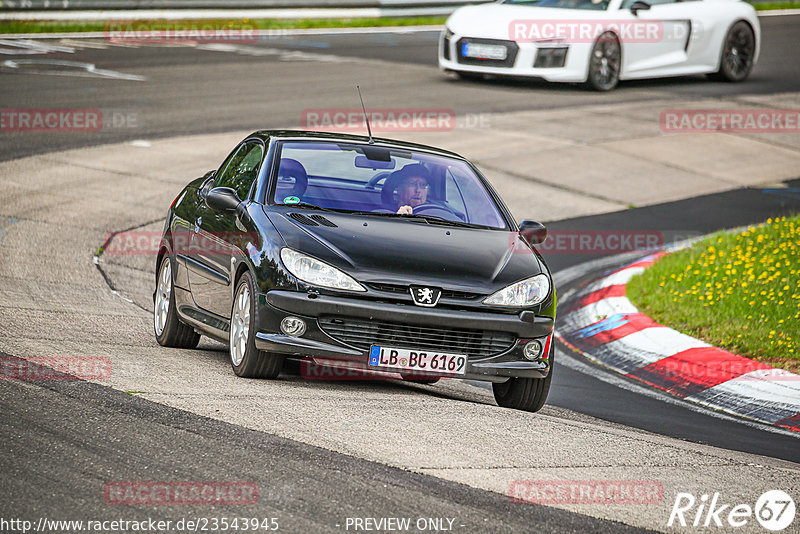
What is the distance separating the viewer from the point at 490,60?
20.4 m

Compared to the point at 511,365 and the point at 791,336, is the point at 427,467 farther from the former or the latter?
the point at 791,336

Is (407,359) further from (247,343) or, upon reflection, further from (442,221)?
(442,221)

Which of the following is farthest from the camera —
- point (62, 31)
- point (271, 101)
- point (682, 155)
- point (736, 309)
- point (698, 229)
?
point (62, 31)

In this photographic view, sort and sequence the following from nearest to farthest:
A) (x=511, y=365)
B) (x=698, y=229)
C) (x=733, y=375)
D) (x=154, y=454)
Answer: (x=154, y=454)
(x=511, y=365)
(x=733, y=375)
(x=698, y=229)

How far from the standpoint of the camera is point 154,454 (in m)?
5.35

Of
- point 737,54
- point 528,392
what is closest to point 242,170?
point 528,392

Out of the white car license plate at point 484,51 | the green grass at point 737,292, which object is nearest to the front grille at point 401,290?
the green grass at point 737,292

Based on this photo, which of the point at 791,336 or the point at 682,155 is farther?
the point at 682,155

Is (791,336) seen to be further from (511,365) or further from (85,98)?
(85,98)

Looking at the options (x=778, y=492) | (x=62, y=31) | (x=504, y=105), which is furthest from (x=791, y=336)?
(x=62, y=31)

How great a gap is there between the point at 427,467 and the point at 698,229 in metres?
9.19

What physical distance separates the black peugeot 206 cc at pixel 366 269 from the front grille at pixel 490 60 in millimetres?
11797

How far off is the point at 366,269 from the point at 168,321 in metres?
2.26

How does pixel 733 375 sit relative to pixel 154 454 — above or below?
below
